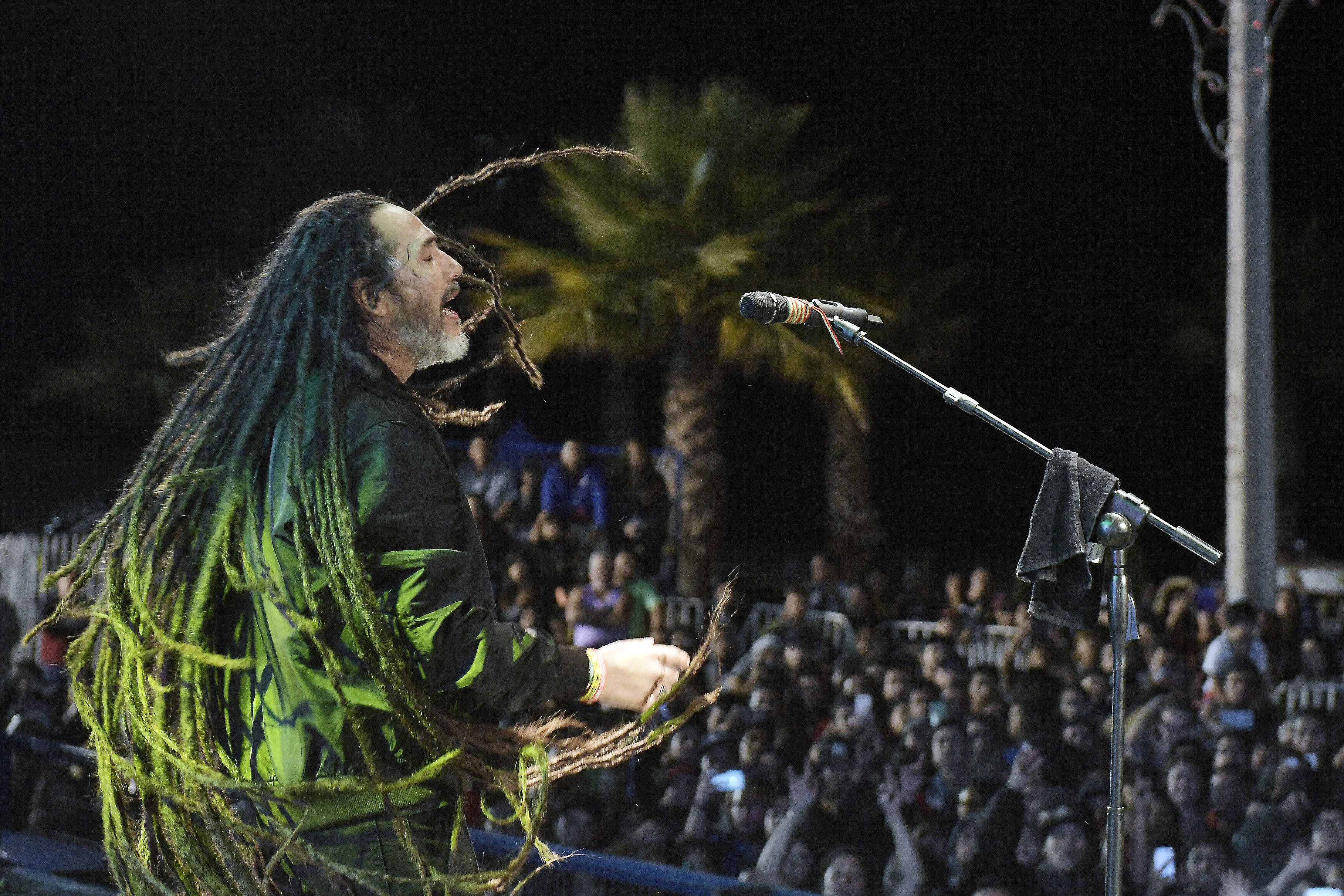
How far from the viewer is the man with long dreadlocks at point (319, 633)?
1.87m

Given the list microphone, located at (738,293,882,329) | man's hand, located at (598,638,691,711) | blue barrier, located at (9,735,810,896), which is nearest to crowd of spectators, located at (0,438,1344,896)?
blue barrier, located at (9,735,810,896)

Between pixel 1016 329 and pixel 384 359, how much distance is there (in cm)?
→ 2300

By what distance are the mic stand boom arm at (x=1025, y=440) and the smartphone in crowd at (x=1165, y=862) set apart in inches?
95.8

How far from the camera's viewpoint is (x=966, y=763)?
5293 mm

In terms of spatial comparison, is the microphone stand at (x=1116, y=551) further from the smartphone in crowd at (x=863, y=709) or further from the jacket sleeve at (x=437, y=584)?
the smartphone in crowd at (x=863, y=709)

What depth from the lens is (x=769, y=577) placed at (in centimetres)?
2131

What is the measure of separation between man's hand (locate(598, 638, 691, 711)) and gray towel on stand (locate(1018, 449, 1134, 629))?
873 millimetres

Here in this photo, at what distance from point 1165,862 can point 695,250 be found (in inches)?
276

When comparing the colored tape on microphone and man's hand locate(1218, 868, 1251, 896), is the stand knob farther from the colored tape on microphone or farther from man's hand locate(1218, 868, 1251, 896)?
man's hand locate(1218, 868, 1251, 896)

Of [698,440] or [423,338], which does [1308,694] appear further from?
[698,440]

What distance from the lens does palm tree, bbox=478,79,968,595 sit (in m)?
11.1

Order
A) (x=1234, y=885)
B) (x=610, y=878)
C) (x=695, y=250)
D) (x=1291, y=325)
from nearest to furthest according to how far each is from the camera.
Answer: (x=610, y=878) < (x=1234, y=885) < (x=695, y=250) < (x=1291, y=325)

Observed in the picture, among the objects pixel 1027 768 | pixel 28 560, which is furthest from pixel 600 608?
pixel 28 560

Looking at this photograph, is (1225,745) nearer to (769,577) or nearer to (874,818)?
(874,818)
